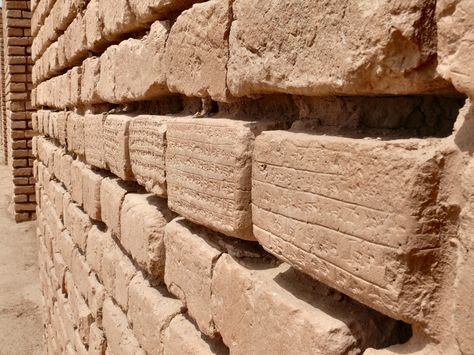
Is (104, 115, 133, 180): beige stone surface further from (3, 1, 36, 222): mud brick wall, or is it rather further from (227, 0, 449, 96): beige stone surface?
(3, 1, 36, 222): mud brick wall

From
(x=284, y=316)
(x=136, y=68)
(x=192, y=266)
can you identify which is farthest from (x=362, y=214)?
(x=136, y=68)

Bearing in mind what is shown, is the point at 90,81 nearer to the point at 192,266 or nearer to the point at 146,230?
the point at 146,230

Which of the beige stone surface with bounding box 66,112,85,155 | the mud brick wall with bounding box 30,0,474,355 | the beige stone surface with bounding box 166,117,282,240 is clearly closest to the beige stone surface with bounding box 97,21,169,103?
the mud brick wall with bounding box 30,0,474,355

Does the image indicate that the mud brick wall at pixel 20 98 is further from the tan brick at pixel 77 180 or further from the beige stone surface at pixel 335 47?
the beige stone surface at pixel 335 47

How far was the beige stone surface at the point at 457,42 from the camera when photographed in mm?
751

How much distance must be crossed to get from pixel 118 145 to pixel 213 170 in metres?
1.06

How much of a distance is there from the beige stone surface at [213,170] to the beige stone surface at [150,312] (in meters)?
0.37

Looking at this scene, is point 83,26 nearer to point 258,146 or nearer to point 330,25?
point 258,146

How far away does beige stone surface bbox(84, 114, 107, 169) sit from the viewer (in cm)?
280

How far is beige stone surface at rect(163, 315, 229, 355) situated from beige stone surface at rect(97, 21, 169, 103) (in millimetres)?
833

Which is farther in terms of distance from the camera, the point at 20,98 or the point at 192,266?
the point at 20,98

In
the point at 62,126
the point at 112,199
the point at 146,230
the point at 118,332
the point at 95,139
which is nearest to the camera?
the point at 146,230

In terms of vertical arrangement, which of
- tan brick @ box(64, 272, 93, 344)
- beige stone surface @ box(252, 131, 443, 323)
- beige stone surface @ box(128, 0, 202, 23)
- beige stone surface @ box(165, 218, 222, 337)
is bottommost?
tan brick @ box(64, 272, 93, 344)

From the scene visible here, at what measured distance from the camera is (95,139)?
9.73ft
